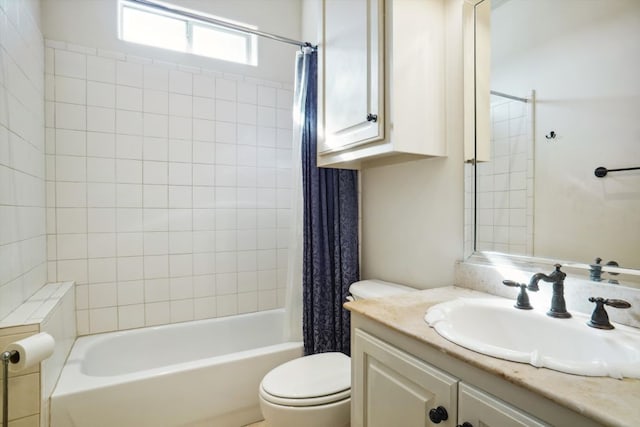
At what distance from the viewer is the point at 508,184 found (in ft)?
4.18

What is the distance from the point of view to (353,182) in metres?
2.03

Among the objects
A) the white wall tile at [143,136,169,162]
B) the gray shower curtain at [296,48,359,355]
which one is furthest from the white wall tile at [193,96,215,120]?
the gray shower curtain at [296,48,359,355]

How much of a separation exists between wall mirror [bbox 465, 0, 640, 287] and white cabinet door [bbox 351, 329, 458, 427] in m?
0.63

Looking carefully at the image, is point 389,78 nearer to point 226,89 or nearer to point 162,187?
point 226,89

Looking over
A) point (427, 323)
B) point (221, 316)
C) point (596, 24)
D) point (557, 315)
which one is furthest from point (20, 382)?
point (596, 24)

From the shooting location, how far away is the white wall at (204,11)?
1885 millimetres

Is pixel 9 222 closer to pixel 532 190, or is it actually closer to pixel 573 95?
Answer: pixel 532 190

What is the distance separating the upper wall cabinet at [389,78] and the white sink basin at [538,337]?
669mm

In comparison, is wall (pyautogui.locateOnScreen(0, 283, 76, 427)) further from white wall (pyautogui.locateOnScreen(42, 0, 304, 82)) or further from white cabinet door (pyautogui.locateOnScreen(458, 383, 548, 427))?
white wall (pyautogui.locateOnScreen(42, 0, 304, 82))

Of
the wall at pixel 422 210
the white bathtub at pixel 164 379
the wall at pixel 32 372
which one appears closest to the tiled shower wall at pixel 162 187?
the white bathtub at pixel 164 379

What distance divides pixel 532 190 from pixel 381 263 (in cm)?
92

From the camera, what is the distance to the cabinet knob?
0.78m

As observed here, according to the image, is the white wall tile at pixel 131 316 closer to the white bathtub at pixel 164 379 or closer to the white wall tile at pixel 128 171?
the white bathtub at pixel 164 379

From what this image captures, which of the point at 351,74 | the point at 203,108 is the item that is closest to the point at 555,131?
the point at 351,74
